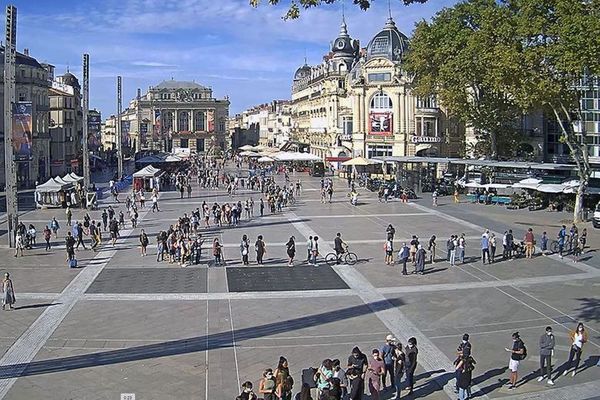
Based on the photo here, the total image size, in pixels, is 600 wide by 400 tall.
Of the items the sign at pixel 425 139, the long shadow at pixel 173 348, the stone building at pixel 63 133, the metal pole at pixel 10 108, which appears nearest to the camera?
the long shadow at pixel 173 348

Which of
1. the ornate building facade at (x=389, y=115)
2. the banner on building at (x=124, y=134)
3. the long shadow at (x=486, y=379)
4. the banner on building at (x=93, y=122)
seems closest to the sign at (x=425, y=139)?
the ornate building facade at (x=389, y=115)

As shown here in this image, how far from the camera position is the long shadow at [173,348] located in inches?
621

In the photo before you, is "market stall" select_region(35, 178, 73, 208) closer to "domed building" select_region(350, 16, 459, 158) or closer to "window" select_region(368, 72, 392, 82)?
"domed building" select_region(350, 16, 459, 158)

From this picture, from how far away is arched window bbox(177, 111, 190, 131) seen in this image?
513ft

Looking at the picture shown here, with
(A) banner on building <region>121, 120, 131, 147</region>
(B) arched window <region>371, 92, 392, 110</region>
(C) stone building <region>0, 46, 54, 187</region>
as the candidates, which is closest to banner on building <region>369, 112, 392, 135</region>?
(B) arched window <region>371, 92, 392, 110</region>

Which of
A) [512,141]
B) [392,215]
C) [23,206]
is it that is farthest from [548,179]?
[23,206]

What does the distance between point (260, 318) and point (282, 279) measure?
17.0ft

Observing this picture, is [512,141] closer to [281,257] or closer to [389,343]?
[281,257]

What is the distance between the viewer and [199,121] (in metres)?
158

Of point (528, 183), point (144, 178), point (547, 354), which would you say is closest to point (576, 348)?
point (547, 354)

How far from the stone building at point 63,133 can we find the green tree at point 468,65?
45.2 m

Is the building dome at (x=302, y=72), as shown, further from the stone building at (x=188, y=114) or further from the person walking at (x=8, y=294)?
the person walking at (x=8, y=294)

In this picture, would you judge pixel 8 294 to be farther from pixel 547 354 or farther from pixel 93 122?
pixel 93 122

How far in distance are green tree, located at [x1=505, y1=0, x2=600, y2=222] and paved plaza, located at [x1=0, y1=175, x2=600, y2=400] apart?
8458 millimetres
